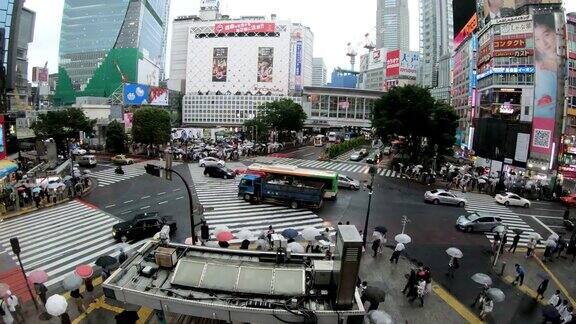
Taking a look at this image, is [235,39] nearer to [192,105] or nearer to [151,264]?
[192,105]

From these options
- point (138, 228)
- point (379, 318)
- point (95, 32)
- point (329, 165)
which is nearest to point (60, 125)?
point (138, 228)

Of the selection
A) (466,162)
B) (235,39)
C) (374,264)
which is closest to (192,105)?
(235,39)

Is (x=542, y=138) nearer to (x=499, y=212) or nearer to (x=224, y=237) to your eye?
(x=499, y=212)

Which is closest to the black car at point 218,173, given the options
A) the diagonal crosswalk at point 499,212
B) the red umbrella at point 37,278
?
the diagonal crosswalk at point 499,212

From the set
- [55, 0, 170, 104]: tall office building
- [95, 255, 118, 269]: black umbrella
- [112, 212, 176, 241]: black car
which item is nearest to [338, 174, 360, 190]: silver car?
[112, 212, 176, 241]: black car

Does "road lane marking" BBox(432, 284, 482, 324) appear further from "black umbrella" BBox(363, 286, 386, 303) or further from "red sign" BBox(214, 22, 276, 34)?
"red sign" BBox(214, 22, 276, 34)
